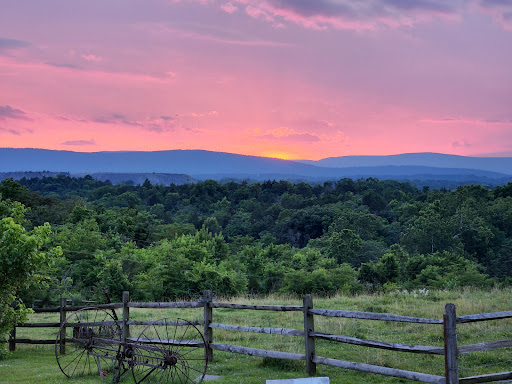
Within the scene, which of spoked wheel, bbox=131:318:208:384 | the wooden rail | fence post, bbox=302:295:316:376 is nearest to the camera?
the wooden rail

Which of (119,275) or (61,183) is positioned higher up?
(61,183)

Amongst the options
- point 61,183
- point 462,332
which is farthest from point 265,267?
point 61,183

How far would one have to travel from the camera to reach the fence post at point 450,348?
315 inches

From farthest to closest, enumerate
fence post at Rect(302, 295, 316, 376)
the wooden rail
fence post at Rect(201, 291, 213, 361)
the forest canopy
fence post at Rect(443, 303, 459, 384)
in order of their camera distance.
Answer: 1. the forest canopy
2. fence post at Rect(201, 291, 213, 361)
3. fence post at Rect(302, 295, 316, 376)
4. the wooden rail
5. fence post at Rect(443, 303, 459, 384)

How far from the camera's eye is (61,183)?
577 ft

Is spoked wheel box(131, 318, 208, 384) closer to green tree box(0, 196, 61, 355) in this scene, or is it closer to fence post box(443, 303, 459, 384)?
green tree box(0, 196, 61, 355)

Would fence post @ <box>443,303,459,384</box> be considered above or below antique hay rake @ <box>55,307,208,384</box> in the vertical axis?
above

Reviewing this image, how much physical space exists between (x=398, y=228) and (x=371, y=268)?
1694 inches

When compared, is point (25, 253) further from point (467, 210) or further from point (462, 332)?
point (467, 210)

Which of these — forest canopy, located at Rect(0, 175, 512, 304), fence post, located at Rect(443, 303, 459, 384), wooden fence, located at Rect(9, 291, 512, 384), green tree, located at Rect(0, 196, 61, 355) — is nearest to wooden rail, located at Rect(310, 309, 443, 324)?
wooden fence, located at Rect(9, 291, 512, 384)

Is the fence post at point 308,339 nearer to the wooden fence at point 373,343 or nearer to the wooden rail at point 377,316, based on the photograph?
the wooden fence at point 373,343

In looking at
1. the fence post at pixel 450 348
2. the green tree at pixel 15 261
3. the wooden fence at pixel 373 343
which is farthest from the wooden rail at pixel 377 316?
the green tree at pixel 15 261

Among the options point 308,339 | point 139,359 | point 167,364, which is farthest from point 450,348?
point 139,359

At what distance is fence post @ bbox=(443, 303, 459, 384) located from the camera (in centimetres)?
800
